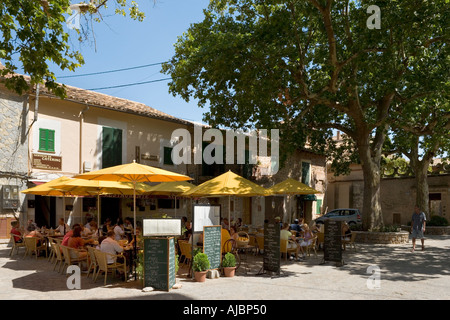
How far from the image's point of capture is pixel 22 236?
12.3 metres

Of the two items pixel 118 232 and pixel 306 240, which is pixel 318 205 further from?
pixel 118 232

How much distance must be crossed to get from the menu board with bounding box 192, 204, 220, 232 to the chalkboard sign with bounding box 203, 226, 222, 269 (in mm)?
132

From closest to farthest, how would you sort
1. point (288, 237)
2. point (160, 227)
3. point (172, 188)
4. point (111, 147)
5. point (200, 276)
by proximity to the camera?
1. point (160, 227)
2. point (200, 276)
3. point (288, 237)
4. point (172, 188)
5. point (111, 147)

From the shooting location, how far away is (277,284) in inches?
323

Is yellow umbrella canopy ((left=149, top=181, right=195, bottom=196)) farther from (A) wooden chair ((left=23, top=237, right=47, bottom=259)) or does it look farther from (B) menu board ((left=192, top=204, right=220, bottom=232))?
(B) menu board ((left=192, top=204, right=220, bottom=232))

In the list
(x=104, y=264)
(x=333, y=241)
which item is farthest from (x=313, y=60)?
(x=104, y=264)

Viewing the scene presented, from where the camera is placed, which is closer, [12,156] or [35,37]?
A: [35,37]

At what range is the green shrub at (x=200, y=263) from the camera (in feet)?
27.6

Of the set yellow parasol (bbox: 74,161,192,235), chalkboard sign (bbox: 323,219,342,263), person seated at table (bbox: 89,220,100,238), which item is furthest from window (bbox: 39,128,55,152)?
chalkboard sign (bbox: 323,219,342,263)

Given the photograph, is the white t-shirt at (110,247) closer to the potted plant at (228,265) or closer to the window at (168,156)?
the potted plant at (228,265)

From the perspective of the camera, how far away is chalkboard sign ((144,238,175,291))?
7.39 m

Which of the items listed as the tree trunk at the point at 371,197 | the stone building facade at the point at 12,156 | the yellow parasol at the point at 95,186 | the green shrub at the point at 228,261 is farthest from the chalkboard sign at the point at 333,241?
the stone building facade at the point at 12,156

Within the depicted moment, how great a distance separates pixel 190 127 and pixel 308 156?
10.3 m

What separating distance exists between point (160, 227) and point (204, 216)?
1.53 m
